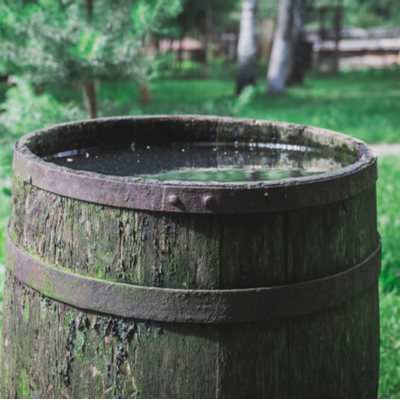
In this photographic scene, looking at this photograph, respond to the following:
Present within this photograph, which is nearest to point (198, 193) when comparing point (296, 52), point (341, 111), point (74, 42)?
point (74, 42)

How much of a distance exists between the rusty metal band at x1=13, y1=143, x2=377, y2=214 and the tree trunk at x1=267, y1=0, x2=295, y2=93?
11.2 m

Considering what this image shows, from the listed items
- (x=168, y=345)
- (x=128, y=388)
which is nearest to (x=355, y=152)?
(x=168, y=345)

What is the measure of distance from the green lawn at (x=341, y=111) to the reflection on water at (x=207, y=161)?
104cm

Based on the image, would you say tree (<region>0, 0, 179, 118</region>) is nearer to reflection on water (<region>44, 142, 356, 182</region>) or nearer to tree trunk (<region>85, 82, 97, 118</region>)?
tree trunk (<region>85, 82, 97, 118</region>)

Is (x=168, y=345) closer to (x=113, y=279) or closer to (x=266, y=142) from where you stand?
(x=113, y=279)

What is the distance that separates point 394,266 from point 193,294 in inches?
93.4

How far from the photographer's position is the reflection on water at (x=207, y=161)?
6.31 ft

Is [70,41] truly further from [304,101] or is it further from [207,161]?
[304,101]

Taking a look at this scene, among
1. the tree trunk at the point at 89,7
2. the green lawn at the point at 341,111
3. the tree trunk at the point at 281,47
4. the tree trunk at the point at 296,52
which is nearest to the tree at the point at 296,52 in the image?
the tree trunk at the point at 296,52

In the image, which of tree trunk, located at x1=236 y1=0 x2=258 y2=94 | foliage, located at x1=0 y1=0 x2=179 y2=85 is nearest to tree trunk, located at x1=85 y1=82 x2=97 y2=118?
foliage, located at x1=0 y1=0 x2=179 y2=85

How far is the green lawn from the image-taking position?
2945 mm

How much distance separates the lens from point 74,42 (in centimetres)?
374

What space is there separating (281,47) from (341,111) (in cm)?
356

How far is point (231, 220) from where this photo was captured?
134cm
